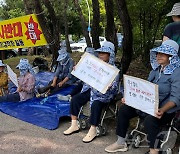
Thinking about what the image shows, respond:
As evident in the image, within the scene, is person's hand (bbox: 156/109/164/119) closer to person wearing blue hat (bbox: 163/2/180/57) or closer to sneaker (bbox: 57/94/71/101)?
person wearing blue hat (bbox: 163/2/180/57)

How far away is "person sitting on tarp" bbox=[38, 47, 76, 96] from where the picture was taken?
6.35 metres

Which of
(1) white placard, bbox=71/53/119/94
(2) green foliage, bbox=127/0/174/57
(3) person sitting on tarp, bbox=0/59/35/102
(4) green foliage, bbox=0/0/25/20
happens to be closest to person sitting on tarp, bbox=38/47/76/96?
(3) person sitting on tarp, bbox=0/59/35/102

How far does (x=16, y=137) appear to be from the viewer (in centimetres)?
489

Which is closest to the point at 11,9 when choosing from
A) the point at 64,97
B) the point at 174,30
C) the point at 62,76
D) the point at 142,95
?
the point at 62,76

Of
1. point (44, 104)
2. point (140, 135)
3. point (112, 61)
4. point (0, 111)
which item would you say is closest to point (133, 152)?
point (140, 135)

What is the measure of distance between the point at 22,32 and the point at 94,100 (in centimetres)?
418

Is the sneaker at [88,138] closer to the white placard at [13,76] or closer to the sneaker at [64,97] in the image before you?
the sneaker at [64,97]

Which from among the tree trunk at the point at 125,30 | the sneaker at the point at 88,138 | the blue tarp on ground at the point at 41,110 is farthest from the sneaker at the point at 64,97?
the tree trunk at the point at 125,30

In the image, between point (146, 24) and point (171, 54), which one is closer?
point (171, 54)

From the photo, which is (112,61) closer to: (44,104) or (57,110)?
(57,110)

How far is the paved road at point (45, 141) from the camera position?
4.34 m

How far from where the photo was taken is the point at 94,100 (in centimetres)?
472

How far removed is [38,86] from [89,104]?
2.13 meters

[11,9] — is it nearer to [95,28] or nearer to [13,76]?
[95,28]
